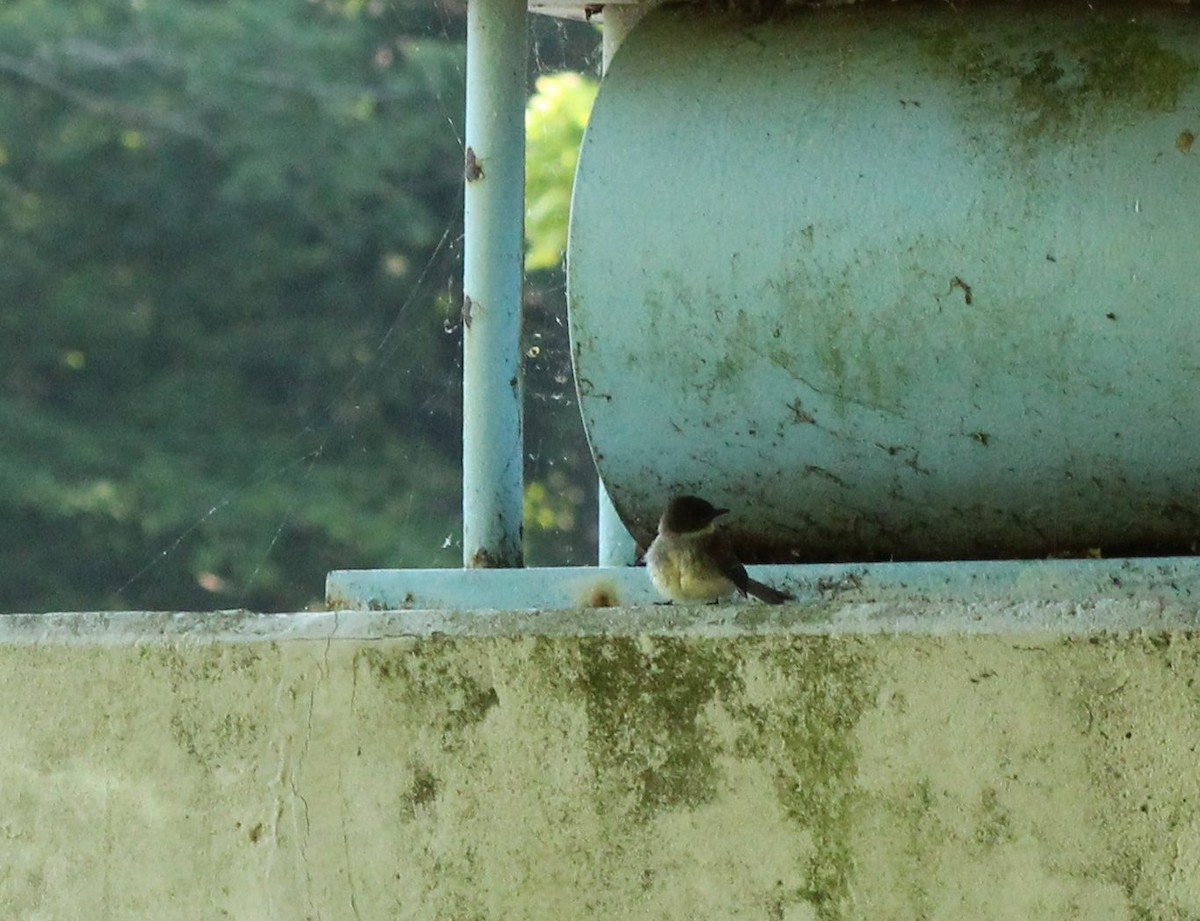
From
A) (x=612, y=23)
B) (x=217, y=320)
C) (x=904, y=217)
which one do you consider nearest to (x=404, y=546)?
(x=217, y=320)

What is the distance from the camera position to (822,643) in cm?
289

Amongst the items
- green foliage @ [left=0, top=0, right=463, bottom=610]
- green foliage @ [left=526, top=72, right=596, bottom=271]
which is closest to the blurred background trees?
green foliage @ [left=0, top=0, right=463, bottom=610]

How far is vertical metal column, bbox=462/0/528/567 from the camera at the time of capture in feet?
12.9

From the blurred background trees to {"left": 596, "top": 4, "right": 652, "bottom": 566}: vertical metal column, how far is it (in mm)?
11601

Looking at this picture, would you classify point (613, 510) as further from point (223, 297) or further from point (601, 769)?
point (223, 297)

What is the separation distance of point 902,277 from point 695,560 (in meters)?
0.61

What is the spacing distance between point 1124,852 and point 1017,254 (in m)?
1.09

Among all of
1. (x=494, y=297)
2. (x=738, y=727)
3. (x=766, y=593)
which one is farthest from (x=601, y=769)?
(x=494, y=297)

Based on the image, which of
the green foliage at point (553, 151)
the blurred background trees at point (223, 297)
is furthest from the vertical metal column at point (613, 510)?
the blurred background trees at point (223, 297)

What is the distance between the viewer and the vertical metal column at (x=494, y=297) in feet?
12.9

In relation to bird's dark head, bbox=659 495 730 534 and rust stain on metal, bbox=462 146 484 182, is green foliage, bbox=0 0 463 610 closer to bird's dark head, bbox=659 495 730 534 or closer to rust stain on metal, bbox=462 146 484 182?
rust stain on metal, bbox=462 146 484 182

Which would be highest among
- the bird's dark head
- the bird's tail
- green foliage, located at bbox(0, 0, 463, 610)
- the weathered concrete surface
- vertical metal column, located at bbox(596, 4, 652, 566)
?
green foliage, located at bbox(0, 0, 463, 610)

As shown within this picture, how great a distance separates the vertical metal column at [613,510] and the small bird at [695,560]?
61 centimetres

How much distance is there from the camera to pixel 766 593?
3.37m
